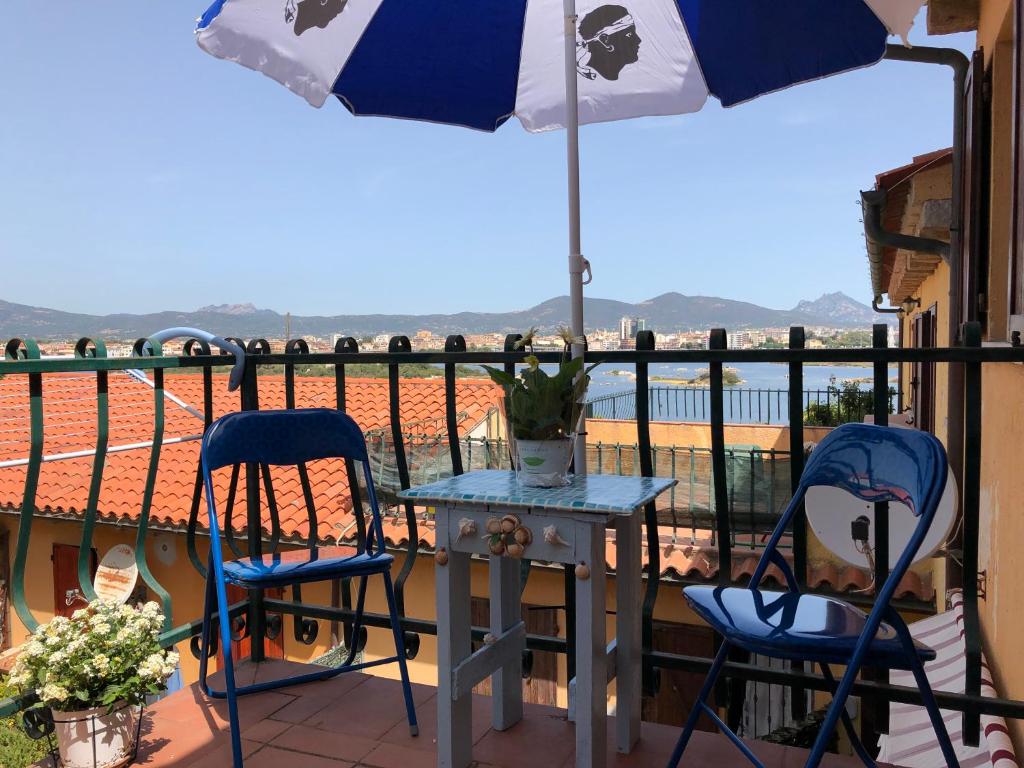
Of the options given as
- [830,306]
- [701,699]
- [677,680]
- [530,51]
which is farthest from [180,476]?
[830,306]

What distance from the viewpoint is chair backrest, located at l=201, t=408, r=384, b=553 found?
232 centimetres

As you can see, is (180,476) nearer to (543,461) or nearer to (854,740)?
(543,461)

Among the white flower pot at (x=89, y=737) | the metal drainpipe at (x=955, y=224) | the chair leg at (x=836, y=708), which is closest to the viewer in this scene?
the chair leg at (x=836, y=708)

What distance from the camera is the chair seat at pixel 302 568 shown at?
7.20 feet

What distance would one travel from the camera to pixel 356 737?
2225mm

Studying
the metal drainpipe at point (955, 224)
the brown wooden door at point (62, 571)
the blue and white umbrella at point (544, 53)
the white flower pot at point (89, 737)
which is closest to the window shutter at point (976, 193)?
the metal drainpipe at point (955, 224)

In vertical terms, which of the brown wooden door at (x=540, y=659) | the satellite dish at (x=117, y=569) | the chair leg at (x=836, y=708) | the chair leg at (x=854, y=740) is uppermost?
the chair leg at (x=836, y=708)

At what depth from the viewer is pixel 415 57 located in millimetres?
2773

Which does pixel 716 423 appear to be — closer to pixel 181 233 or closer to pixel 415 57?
pixel 415 57

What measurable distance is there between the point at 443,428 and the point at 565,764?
9.30 metres

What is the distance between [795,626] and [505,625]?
0.87 m

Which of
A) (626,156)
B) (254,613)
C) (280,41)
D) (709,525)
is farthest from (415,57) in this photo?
(626,156)

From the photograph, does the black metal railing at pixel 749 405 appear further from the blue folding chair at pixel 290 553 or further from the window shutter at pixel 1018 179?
the blue folding chair at pixel 290 553

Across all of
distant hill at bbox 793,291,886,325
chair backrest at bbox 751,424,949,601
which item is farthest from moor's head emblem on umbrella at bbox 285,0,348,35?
distant hill at bbox 793,291,886,325
